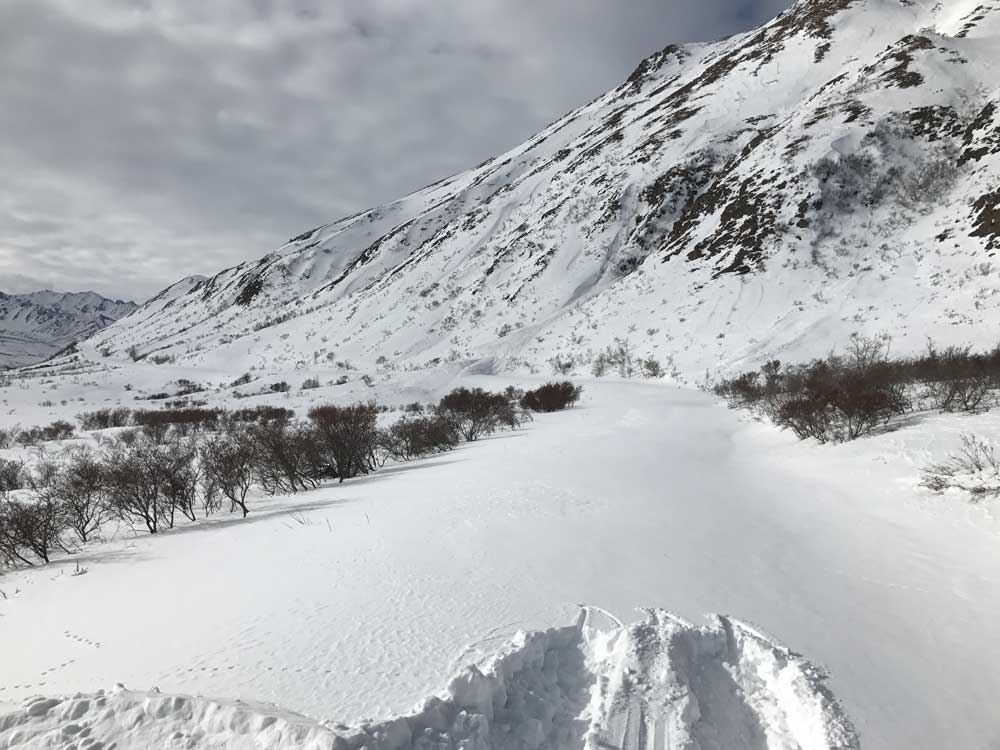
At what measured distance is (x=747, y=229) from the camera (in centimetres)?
3017

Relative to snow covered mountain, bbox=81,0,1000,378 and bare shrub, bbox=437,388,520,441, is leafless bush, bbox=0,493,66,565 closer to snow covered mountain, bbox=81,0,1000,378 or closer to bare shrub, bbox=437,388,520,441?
bare shrub, bbox=437,388,520,441

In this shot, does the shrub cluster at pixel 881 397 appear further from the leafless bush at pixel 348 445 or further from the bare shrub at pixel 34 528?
the bare shrub at pixel 34 528

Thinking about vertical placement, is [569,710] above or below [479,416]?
below

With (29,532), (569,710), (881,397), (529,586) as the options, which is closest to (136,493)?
(29,532)

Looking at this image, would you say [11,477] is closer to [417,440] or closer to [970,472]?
[417,440]

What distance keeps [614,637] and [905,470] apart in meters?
5.41

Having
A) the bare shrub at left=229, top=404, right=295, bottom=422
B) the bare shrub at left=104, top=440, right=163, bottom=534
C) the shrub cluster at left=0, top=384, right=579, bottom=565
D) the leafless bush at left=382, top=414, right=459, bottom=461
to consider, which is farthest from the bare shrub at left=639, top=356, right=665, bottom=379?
the bare shrub at left=104, top=440, right=163, bottom=534

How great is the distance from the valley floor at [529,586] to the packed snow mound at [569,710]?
270 millimetres

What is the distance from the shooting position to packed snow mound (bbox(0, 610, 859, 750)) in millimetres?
2039

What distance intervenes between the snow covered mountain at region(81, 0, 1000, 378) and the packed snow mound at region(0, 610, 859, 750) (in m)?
19.8

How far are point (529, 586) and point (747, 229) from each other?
3183 cm

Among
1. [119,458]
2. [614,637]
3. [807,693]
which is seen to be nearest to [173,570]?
[614,637]

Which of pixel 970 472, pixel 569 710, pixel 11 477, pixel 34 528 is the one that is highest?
pixel 11 477

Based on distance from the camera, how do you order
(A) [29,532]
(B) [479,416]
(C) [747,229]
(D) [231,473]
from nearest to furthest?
(A) [29,532], (D) [231,473], (B) [479,416], (C) [747,229]
